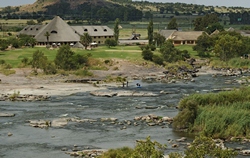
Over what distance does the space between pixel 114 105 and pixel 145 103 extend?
291 cm

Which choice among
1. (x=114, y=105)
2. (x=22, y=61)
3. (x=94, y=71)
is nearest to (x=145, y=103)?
(x=114, y=105)

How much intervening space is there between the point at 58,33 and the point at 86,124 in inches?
2425

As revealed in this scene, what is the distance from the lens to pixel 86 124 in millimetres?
43562

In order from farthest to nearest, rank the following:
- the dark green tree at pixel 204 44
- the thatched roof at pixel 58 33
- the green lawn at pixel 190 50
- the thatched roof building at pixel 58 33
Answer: the thatched roof at pixel 58 33 → the thatched roof building at pixel 58 33 → the dark green tree at pixel 204 44 → the green lawn at pixel 190 50

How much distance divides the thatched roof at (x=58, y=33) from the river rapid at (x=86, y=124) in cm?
4104

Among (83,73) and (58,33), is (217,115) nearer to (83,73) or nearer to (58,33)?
(83,73)

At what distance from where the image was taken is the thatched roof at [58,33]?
335 ft

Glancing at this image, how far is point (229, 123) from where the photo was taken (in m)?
39.6

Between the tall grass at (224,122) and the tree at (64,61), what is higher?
the tree at (64,61)

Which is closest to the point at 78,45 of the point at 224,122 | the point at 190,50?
the point at 190,50

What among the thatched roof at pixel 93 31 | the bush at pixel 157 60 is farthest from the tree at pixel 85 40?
the bush at pixel 157 60

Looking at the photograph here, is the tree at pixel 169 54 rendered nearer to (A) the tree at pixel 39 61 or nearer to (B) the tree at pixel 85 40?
(B) the tree at pixel 85 40

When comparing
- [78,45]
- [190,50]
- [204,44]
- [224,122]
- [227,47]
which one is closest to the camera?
[224,122]

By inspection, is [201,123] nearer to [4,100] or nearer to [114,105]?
[114,105]
